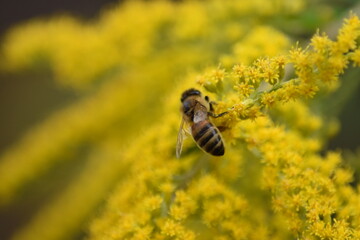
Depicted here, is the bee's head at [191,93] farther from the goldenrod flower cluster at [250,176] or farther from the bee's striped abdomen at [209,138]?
the bee's striped abdomen at [209,138]

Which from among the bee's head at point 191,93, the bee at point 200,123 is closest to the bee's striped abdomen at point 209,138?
the bee at point 200,123

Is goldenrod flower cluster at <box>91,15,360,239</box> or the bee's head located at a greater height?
the bee's head

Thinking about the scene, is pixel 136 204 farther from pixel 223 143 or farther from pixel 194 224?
pixel 223 143

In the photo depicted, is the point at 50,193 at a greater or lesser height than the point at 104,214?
greater

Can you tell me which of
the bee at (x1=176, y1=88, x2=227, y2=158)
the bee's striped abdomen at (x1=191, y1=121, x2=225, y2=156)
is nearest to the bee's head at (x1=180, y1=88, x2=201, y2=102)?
the bee at (x1=176, y1=88, x2=227, y2=158)

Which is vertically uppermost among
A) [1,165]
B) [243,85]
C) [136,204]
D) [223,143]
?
[1,165]

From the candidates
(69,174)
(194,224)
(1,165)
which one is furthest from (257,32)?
(1,165)

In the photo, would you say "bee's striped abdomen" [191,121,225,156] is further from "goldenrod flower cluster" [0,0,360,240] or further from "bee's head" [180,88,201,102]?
"bee's head" [180,88,201,102]
